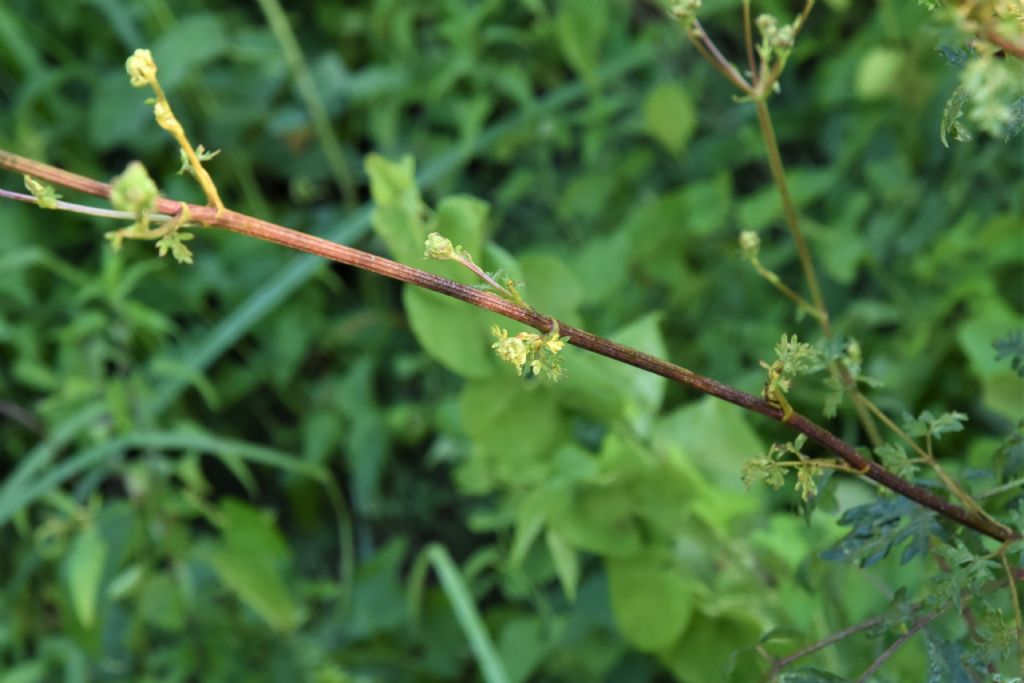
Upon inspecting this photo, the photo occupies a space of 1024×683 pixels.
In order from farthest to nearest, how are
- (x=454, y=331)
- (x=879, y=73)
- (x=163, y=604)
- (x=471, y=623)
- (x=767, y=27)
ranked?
(x=879, y=73) < (x=163, y=604) < (x=471, y=623) < (x=454, y=331) < (x=767, y=27)

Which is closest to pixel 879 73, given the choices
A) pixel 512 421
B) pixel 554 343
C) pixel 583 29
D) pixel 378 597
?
pixel 583 29

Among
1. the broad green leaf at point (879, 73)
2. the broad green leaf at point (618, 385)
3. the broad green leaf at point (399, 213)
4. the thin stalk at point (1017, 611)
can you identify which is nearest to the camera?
the thin stalk at point (1017, 611)

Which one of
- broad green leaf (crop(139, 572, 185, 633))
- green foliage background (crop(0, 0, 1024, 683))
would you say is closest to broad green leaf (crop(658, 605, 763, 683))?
green foliage background (crop(0, 0, 1024, 683))

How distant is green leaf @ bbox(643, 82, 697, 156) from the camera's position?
1.40m

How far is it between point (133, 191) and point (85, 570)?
843 mm

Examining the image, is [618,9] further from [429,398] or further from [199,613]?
[199,613]

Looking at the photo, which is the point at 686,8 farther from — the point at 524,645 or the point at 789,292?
the point at 524,645

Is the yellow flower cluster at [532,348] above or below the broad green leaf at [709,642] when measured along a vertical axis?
below

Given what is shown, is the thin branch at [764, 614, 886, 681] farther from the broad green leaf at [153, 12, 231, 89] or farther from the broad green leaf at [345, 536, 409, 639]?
the broad green leaf at [153, 12, 231, 89]

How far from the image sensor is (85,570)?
1.12 metres

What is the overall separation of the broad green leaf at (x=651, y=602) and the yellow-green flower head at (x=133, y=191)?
0.61 metres

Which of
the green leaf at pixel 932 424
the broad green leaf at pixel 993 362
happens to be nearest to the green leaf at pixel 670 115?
the broad green leaf at pixel 993 362

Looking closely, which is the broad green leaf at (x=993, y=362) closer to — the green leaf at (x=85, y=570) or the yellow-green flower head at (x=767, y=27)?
the yellow-green flower head at (x=767, y=27)

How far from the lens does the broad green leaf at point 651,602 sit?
0.89 metres
